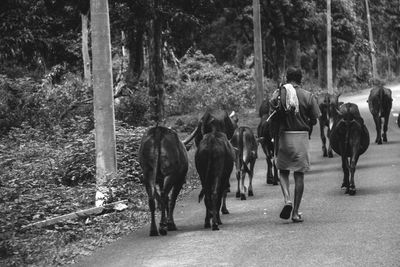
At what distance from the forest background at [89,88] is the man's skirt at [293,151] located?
2.49 meters

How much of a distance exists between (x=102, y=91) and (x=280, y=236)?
17.3ft

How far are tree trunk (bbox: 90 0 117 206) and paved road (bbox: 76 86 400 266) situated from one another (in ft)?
5.13

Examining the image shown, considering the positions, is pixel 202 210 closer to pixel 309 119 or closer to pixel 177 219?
pixel 177 219

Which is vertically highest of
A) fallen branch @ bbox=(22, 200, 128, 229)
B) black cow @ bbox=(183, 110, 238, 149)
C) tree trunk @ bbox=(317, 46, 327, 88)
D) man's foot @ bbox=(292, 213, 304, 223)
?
tree trunk @ bbox=(317, 46, 327, 88)

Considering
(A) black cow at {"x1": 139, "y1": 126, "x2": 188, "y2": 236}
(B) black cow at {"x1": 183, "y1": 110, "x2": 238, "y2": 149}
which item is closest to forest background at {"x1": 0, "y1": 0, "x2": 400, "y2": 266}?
(A) black cow at {"x1": 139, "y1": 126, "x2": 188, "y2": 236}

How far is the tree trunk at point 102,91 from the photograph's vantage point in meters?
14.0

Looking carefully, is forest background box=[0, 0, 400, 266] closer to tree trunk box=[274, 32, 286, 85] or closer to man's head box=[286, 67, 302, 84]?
tree trunk box=[274, 32, 286, 85]

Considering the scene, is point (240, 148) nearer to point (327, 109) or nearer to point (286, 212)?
point (286, 212)

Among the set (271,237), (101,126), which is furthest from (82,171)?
(271,237)

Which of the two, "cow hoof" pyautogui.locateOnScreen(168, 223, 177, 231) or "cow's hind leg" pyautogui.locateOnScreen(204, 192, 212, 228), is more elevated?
"cow's hind leg" pyautogui.locateOnScreen(204, 192, 212, 228)

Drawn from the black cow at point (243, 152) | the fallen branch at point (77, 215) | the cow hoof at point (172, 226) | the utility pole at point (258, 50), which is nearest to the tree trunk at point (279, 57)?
the utility pole at point (258, 50)

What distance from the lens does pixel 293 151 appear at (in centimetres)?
1120

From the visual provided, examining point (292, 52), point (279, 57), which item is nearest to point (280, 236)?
point (279, 57)

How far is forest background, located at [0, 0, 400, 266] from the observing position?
38.9 feet
